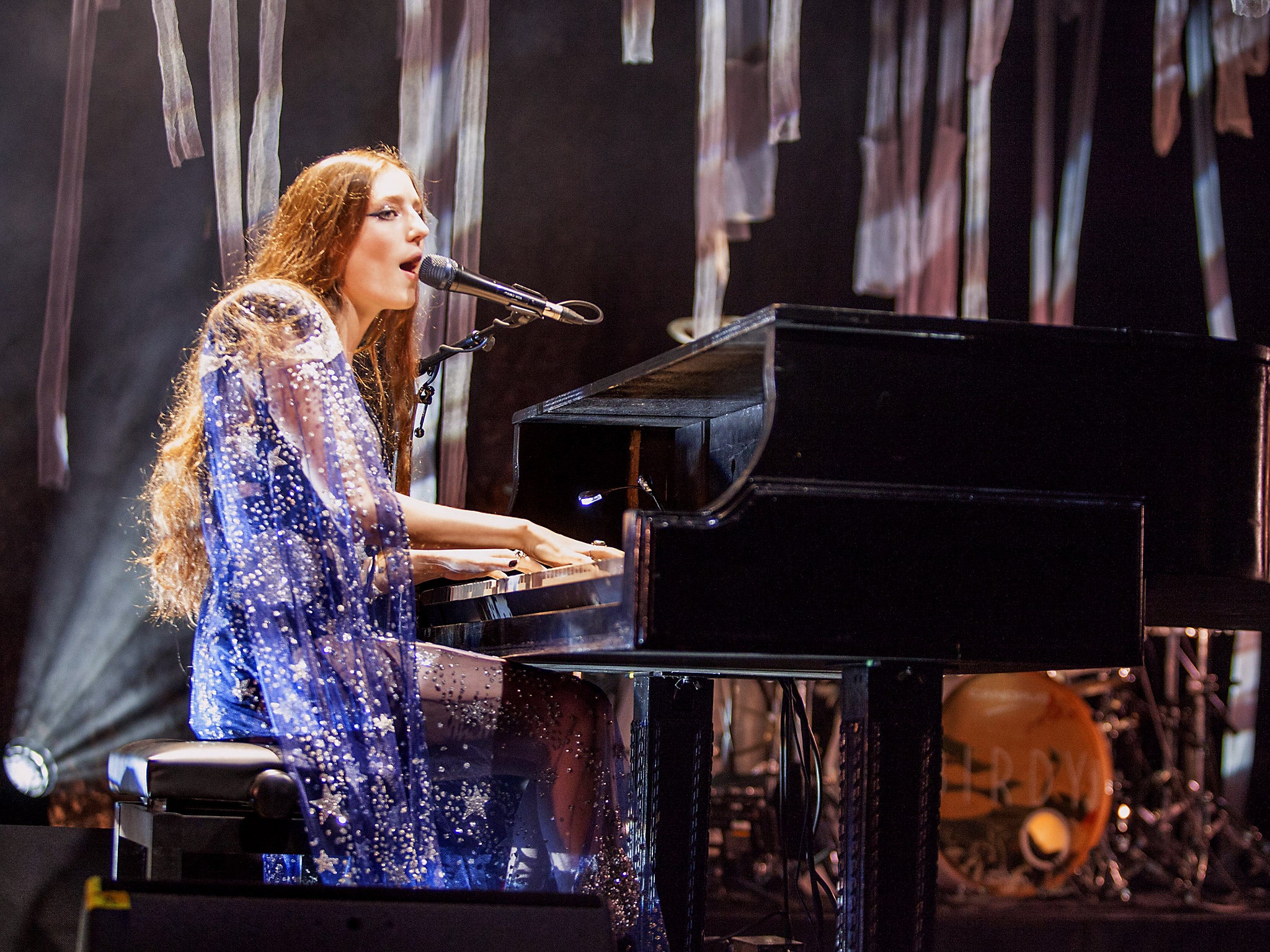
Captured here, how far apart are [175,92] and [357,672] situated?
8.17 ft

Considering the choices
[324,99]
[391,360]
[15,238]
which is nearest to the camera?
[391,360]

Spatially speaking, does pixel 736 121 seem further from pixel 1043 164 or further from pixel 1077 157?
pixel 1077 157

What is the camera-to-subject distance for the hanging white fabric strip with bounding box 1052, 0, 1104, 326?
4578 millimetres

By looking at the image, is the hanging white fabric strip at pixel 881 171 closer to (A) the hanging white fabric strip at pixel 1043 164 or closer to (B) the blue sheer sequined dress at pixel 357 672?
(A) the hanging white fabric strip at pixel 1043 164

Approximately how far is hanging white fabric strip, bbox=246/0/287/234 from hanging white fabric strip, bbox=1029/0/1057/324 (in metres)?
2.70

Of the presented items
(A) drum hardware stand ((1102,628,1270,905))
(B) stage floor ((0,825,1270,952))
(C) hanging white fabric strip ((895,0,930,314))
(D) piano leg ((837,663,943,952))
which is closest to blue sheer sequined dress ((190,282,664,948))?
(D) piano leg ((837,663,943,952))

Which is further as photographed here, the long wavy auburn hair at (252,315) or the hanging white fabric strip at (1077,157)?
the hanging white fabric strip at (1077,157)

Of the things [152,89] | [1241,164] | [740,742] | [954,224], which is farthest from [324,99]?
[1241,164]

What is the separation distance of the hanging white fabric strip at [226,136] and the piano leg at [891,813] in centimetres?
261

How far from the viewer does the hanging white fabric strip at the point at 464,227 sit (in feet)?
12.4

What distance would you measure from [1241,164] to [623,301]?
102 inches

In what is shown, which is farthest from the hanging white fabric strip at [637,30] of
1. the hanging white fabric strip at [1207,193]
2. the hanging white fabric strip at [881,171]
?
the hanging white fabric strip at [1207,193]

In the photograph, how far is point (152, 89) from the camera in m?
3.55

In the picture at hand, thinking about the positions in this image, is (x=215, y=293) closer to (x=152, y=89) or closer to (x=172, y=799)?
(x=152, y=89)
